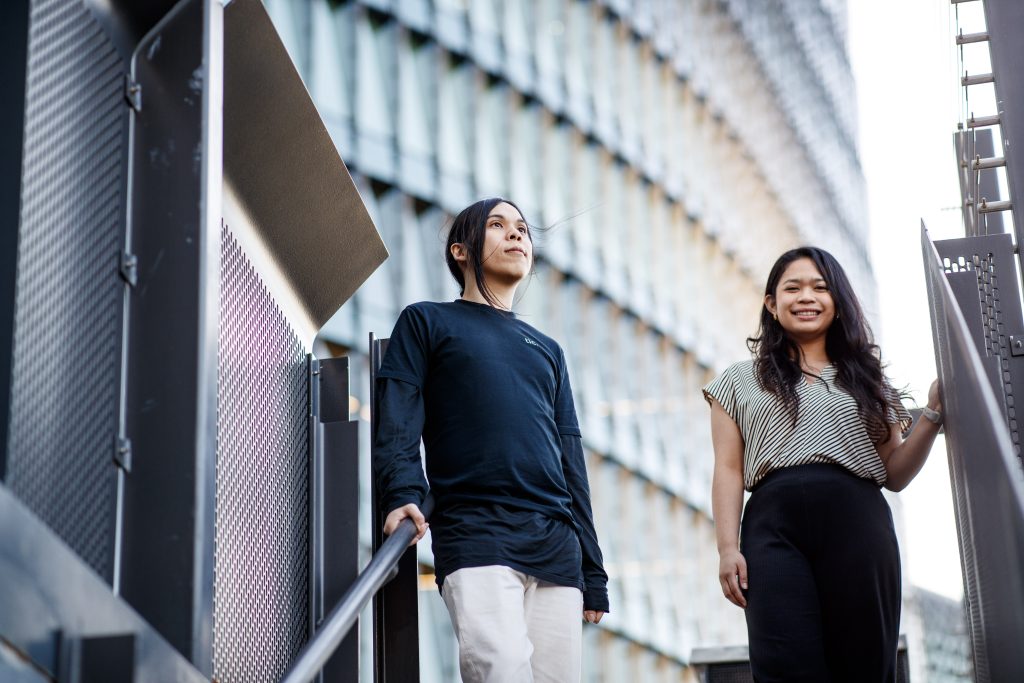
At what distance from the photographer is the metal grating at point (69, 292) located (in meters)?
2.62

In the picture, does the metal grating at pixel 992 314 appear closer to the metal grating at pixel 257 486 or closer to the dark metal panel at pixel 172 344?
the metal grating at pixel 257 486

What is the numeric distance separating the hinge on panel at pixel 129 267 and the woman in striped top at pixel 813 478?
2.14 m

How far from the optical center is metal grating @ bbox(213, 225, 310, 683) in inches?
137

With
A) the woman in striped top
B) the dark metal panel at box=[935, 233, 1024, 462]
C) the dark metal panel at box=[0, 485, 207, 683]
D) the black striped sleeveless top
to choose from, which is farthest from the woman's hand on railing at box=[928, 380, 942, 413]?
the dark metal panel at box=[0, 485, 207, 683]

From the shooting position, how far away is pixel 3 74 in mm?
2672

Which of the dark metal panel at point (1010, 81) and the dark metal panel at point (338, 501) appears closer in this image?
the dark metal panel at point (338, 501)

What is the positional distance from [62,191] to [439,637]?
73.2ft

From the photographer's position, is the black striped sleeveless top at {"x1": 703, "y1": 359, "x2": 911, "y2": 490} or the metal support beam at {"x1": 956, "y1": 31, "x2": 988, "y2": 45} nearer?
the black striped sleeveless top at {"x1": 703, "y1": 359, "x2": 911, "y2": 490}

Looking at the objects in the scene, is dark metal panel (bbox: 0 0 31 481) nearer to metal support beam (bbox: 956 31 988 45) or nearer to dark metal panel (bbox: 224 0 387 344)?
dark metal panel (bbox: 224 0 387 344)

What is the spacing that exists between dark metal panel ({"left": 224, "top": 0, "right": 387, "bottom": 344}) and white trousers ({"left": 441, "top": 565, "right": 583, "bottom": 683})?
1.12 metres

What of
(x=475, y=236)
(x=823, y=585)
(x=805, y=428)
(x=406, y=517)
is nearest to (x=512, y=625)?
(x=406, y=517)

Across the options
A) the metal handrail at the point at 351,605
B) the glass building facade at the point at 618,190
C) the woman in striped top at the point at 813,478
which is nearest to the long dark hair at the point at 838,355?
the woman in striped top at the point at 813,478

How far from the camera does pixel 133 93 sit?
9.94 ft

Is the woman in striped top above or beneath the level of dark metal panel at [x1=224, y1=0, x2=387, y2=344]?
beneath
